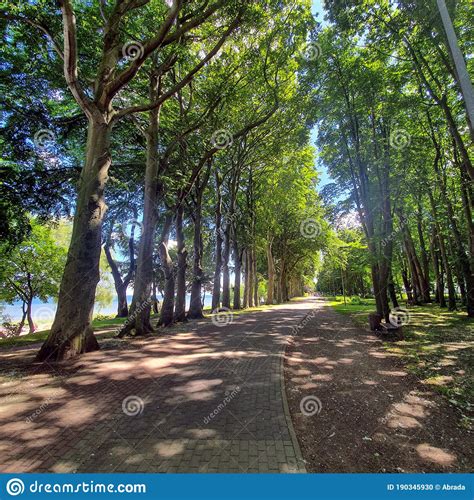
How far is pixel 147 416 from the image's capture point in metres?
4.71

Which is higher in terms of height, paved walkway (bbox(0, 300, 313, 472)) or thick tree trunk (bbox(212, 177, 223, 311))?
thick tree trunk (bbox(212, 177, 223, 311))

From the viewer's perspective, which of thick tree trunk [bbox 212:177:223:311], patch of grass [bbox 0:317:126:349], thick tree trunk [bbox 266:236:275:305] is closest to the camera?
patch of grass [bbox 0:317:126:349]

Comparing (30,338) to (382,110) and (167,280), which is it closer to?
(167,280)

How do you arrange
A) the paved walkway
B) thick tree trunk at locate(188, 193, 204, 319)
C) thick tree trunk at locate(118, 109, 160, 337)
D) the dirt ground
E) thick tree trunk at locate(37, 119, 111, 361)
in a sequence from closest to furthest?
the paved walkway, the dirt ground, thick tree trunk at locate(37, 119, 111, 361), thick tree trunk at locate(118, 109, 160, 337), thick tree trunk at locate(188, 193, 204, 319)

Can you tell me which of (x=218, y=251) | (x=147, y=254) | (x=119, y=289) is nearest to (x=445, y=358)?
(x=147, y=254)

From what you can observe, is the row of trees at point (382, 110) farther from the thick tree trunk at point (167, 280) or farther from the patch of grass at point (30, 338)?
the patch of grass at point (30, 338)

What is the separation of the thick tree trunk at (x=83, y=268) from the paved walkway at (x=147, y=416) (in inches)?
25.3

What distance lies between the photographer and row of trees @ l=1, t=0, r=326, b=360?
866cm

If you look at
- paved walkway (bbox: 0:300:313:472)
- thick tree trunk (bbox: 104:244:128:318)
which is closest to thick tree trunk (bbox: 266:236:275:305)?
thick tree trunk (bbox: 104:244:128:318)

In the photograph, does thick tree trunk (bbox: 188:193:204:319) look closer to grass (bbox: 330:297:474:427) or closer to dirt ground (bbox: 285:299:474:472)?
dirt ground (bbox: 285:299:474:472)

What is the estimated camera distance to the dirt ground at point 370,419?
12.1 feet

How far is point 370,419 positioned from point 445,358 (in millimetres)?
5451

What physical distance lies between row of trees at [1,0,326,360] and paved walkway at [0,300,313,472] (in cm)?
212

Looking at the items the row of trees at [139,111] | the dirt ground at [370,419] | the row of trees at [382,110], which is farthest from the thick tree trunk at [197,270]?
the dirt ground at [370,419]
